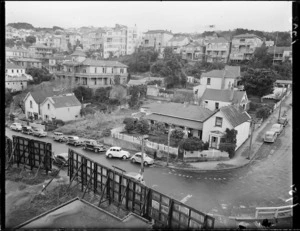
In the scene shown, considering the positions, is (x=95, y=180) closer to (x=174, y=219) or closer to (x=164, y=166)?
(x=174, y=219)

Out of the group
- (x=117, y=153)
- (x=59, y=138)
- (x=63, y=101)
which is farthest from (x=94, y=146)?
(x=63, y=101)

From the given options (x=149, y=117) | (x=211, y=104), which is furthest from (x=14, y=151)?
(x=211, y=104)

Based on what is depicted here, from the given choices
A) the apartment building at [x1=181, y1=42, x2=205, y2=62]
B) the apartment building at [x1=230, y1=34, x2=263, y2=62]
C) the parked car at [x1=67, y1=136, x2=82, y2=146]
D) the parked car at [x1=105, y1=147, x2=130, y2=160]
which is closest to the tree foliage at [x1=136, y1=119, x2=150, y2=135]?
the parked car at [x1=105, y1=147, x2=130, y2=160]

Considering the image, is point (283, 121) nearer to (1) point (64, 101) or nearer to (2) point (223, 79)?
(2) point (223, 79)

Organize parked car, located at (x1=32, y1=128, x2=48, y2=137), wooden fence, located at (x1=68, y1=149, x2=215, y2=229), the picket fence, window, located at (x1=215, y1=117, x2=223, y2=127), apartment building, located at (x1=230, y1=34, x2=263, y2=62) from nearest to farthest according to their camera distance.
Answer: wooden fence, located at (x1=68, y1=149, x2=215, y2=229) < the picket fence < window, located at (x1=215, y1=117, x2=223, y2=127) < parked car, located at (x1=32, y1=128, x2=48, y2=137) < apartment building, located at (x1=230, y1=34, x2=263, y2=62)

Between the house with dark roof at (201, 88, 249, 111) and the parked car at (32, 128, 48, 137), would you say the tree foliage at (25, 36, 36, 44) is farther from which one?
the house with dark roof at (201, 88, 249, 111)

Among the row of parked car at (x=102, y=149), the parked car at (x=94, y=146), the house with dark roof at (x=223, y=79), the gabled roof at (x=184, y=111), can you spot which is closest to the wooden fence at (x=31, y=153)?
the row of parked car at (x=102, y=149)
